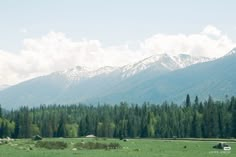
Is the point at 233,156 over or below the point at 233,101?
below

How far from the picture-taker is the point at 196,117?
18262 cm

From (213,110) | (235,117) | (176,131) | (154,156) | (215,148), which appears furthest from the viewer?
(176,131)

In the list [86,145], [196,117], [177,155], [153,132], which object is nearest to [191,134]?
[196,117]

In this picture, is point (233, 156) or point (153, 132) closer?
point (233, 156)

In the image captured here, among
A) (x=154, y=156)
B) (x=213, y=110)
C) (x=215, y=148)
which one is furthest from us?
(x=213, y=110)

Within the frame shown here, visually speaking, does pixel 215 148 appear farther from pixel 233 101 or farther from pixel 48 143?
pixel 233 101

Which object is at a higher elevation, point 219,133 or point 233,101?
point 233,101

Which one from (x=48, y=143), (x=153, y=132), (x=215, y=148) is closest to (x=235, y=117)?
(x=153, y=132)

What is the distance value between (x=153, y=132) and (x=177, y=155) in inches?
4537

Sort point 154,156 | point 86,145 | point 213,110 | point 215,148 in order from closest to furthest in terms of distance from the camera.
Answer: point 154,156 < point 215,148 < point 86,145 < point 213,110

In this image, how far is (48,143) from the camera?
116875mm

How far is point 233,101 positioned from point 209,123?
17.0 metres

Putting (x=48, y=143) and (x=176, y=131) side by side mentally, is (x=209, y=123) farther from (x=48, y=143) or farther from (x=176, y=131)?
(x=48, y=143)

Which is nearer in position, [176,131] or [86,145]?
[86,145]
